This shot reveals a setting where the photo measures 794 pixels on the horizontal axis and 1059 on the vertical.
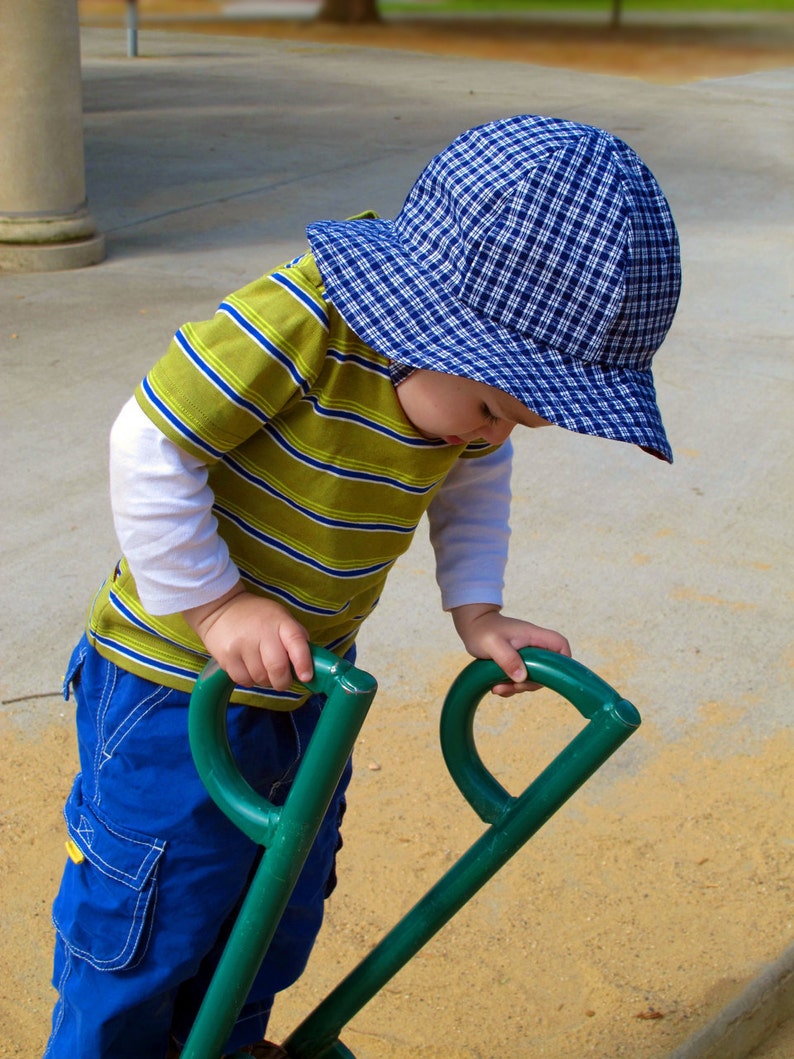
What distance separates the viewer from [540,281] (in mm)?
1319

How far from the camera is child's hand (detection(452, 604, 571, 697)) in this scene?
4.92ft

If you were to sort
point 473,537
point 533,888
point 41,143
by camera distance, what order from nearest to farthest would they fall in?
point 473,537
point 533,888
point 41,143

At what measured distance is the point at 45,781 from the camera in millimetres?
2479

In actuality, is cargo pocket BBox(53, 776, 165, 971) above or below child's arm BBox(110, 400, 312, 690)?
below

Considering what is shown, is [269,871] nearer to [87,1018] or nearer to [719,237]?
[87,1018]

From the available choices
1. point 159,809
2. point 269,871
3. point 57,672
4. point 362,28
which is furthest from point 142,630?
point 362,28

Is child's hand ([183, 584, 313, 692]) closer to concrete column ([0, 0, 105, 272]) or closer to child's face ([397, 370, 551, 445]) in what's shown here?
child's face ([397, 370, 551, 445])

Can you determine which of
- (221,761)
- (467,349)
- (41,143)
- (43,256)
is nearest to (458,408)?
(467,349)

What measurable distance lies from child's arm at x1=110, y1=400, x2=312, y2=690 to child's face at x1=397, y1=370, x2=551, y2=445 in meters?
0.25

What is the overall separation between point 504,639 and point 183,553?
43 centimetres

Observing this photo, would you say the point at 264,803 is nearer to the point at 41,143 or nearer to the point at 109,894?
the point at 109,894

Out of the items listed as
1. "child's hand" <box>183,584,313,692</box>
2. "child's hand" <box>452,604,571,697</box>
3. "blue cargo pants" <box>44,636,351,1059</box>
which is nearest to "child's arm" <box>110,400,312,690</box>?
"child's hand" <box>183,584,313,692</box>

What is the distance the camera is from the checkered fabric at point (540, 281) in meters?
1.31

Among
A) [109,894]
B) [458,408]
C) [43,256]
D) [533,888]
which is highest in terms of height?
[458,408]
